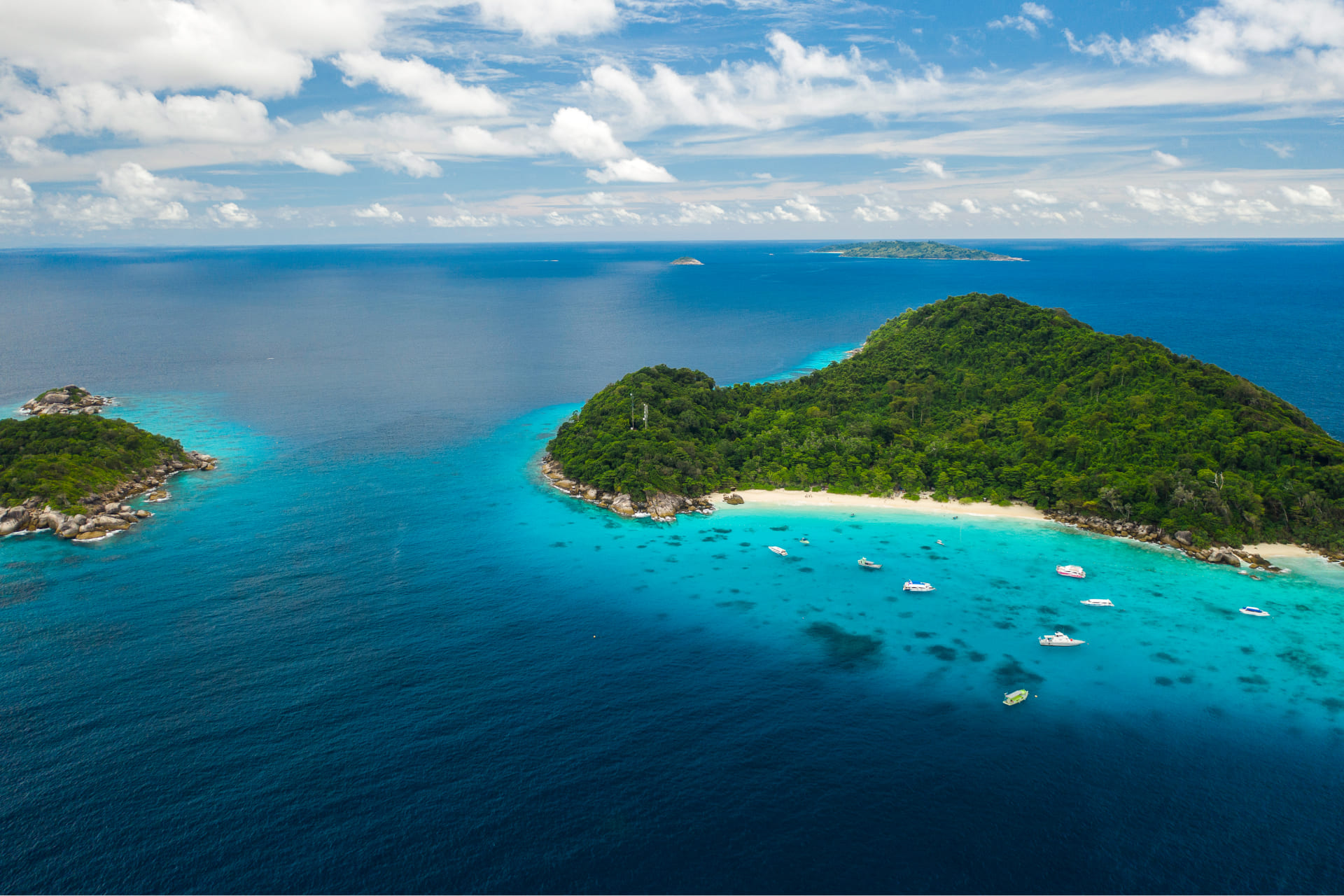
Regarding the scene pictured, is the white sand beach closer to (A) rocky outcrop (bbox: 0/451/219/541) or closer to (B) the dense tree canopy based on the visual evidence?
(A) rocky outcrop (bbox: 0/451/219/541)

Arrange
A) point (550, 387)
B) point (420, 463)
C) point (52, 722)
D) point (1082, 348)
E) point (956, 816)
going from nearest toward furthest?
point (956, 816) → point (52, 722) → point (420, 463) → point (1082, 348) → point (550, 387)

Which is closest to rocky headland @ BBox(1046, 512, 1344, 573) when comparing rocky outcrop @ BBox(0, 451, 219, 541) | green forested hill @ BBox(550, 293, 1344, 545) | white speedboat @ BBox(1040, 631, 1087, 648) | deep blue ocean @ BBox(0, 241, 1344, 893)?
green forested hill @ BBox(550, 293, 1344, 545)

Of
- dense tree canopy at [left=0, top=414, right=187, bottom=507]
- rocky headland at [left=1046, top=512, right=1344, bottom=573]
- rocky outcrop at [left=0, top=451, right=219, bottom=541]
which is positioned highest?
dense tree canopy at [left=0, top=414, right=187, bottom=507]

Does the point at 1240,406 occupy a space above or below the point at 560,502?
above

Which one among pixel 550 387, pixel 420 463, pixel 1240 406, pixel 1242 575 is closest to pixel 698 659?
pixel 1242 575

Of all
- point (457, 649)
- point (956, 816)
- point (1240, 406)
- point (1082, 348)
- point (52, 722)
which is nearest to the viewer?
point (956, 816)

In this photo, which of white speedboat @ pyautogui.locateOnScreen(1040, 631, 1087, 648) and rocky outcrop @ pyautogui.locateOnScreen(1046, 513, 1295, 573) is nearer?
white speedboat @ pyautogui.locateOnScreen(1040, 631, 1087, 648)

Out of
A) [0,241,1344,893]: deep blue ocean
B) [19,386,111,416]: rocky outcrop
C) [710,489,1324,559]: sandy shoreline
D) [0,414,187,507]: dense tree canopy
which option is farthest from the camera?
[19,386,111,416]: rocky outcrop

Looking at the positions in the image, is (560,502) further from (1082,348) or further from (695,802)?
(1082,348)
